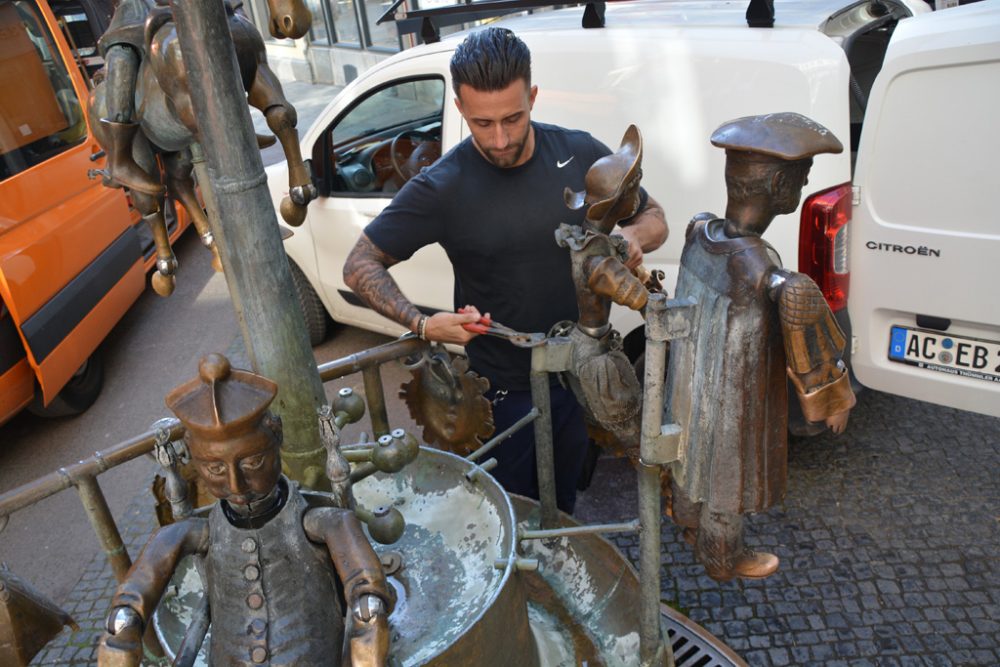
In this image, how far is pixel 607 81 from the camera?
139 inches

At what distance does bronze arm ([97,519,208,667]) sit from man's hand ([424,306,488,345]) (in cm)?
79

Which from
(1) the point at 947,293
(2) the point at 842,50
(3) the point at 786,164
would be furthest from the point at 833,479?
(3) the point at 786,164

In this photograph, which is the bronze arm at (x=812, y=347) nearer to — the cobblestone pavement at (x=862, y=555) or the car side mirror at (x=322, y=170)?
the cobblestone pavement at (x=862, y=555)

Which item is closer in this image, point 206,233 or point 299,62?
point 206,233

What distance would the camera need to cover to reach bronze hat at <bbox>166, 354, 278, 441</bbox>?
136 cm

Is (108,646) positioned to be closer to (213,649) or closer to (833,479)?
(213,649)

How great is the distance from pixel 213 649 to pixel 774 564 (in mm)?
1237

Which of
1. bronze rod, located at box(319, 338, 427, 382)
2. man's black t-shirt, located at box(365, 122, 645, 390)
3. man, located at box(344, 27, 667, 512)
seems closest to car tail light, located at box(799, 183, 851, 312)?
man, located at box(344, 27, 667, 512)

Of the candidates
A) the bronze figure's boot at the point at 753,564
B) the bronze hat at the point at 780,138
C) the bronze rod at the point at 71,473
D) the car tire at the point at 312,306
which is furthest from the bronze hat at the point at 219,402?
the car tire at the point at 312,306

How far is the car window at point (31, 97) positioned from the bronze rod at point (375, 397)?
Result: 11.0ft

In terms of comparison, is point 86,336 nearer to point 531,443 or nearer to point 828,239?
point 531,443

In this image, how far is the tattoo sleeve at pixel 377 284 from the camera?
7.62 feet

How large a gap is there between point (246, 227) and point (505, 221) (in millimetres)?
1047

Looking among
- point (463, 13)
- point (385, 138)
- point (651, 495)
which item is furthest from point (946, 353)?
Answer: point (385, 138)
